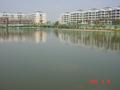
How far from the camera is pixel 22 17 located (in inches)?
2143

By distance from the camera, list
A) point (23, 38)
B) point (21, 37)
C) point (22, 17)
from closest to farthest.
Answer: point (23, 38), point (21, 37), point (22, 17)

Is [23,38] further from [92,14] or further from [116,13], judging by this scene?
[92,14]

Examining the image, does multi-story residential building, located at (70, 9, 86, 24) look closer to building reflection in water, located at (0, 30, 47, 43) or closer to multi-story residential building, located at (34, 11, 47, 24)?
multi-story residential building, located at (34, 11, 47, 24)

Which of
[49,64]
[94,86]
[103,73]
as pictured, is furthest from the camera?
[49,64]

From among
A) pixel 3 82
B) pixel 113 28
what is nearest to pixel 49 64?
pixel 3 82

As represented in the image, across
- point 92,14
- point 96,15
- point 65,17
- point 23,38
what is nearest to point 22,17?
point 65,17

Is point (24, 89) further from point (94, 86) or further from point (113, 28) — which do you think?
point (113, 28)

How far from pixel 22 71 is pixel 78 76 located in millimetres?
1224

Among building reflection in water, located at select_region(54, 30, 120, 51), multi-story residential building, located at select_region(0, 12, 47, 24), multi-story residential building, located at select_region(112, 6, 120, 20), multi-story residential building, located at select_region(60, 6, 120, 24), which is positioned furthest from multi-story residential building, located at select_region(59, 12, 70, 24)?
building reflection in water, located at select_region(54, 30, 120, 51)

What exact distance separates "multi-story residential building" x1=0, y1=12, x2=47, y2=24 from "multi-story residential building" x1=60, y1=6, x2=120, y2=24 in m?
8.87

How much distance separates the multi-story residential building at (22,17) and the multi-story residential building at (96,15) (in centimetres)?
887

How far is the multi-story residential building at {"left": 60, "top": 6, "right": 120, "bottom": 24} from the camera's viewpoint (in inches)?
1528

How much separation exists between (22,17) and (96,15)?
19.0m

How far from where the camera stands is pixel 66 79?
434 centimetres
